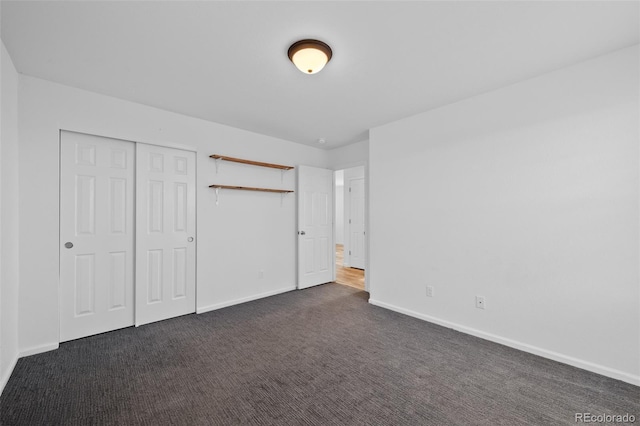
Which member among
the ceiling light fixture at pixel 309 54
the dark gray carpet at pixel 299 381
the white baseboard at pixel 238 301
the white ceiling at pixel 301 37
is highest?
the white ceiling at pixel 301 37

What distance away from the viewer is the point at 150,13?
5.57ft

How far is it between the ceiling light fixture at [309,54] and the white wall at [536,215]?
179 centimetres

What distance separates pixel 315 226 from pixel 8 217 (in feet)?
11.7

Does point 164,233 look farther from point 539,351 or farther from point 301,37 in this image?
point 539,351

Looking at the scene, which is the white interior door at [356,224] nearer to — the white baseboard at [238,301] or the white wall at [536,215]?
the white baseboard at [238,301]

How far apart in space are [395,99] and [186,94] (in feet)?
7.29

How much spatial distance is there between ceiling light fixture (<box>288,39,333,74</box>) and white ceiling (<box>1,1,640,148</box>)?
0.16 ft

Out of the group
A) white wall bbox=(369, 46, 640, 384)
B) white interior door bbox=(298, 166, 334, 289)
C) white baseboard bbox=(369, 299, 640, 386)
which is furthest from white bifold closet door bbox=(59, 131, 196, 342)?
white baseboard bbox=(369, 299, 640, 386)

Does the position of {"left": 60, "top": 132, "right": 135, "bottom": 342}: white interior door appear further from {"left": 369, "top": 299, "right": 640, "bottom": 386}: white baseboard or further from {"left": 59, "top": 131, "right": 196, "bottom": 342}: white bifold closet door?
{"left": 369, "top": 299, "right": 640, "bottom": 386}: white baseboard

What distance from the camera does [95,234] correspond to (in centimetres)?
282

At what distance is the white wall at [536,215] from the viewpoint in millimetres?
2100

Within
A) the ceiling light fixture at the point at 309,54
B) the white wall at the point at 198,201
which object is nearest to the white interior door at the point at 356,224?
the white wall at the point at 198,201

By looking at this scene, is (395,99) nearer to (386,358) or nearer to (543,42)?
(543,42)

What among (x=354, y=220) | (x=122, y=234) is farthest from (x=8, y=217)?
(x=354, y=220)
